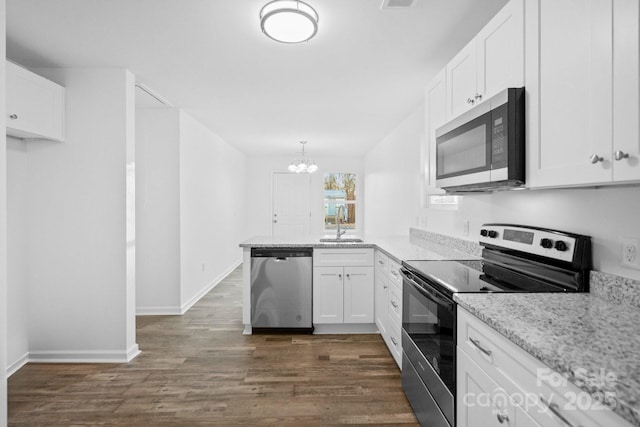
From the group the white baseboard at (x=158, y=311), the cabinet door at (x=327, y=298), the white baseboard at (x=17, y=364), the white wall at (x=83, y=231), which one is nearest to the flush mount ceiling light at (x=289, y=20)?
the white wall at (x=83, y=231)

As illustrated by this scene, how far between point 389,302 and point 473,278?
1.15 metres

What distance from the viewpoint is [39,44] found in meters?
2.46

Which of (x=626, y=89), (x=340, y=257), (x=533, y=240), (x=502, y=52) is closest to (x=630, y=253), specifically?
(x=533, y=240)

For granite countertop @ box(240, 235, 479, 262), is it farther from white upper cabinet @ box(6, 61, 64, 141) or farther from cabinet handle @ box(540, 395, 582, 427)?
white upper cabinet @ box(6, 61, 64, 141)

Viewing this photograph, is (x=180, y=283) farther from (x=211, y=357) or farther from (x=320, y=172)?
(x=320, y=172)

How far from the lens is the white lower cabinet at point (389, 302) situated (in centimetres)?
254

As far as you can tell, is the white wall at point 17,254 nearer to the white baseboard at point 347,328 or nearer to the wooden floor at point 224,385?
the wooden floor at point 224,385

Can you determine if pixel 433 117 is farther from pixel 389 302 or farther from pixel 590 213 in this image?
pixel 389 302

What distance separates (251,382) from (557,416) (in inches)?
81.2

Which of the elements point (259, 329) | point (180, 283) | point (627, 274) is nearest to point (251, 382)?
point (259, 329)

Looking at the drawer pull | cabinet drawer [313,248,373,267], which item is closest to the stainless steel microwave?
the drawer pull

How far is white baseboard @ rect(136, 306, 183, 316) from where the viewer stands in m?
4.00

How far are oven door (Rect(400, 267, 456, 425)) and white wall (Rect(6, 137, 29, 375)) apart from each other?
297 cm

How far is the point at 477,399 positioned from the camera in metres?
1.27
